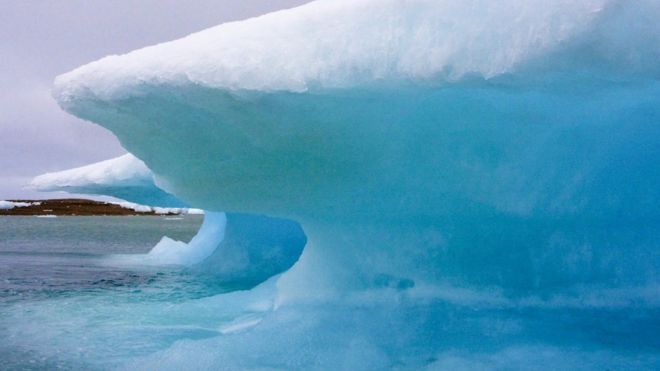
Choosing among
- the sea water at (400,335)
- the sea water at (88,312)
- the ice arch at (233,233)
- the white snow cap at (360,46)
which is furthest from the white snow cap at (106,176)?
the white snow cap at (360,46)

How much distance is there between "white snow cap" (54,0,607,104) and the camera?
2.84 meters

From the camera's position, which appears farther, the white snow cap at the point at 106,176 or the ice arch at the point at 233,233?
the ice arch at the point at 233,233

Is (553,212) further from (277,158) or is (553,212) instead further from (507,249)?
(277,158)

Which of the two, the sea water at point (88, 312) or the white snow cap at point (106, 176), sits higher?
the white snow cap at point (106, 176)

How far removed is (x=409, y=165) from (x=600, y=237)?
1.47m

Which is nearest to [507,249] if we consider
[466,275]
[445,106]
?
[466,275]

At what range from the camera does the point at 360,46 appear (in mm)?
3162

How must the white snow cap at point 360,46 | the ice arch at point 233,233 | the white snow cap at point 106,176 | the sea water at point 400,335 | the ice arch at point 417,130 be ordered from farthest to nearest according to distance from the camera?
the ice arch at point 233,233
the white snow cap at point 106,176
the sea water at point 400,335
the ice arch at point 417,130
the white snow cap at point 360,46

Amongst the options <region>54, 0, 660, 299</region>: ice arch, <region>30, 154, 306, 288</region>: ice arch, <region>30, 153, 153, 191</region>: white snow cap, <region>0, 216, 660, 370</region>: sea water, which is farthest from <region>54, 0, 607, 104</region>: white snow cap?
<region>30, 154, 306, 288</region>: ice arch

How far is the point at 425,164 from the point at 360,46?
1185 millimetres

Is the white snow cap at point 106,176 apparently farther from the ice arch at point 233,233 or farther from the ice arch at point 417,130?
the ice arch at point 417,130

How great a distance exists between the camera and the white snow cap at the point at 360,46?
2.84 m

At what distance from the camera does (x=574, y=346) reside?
3873 mm

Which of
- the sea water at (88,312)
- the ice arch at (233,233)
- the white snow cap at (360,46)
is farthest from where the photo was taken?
the ice arch at (233,233)
